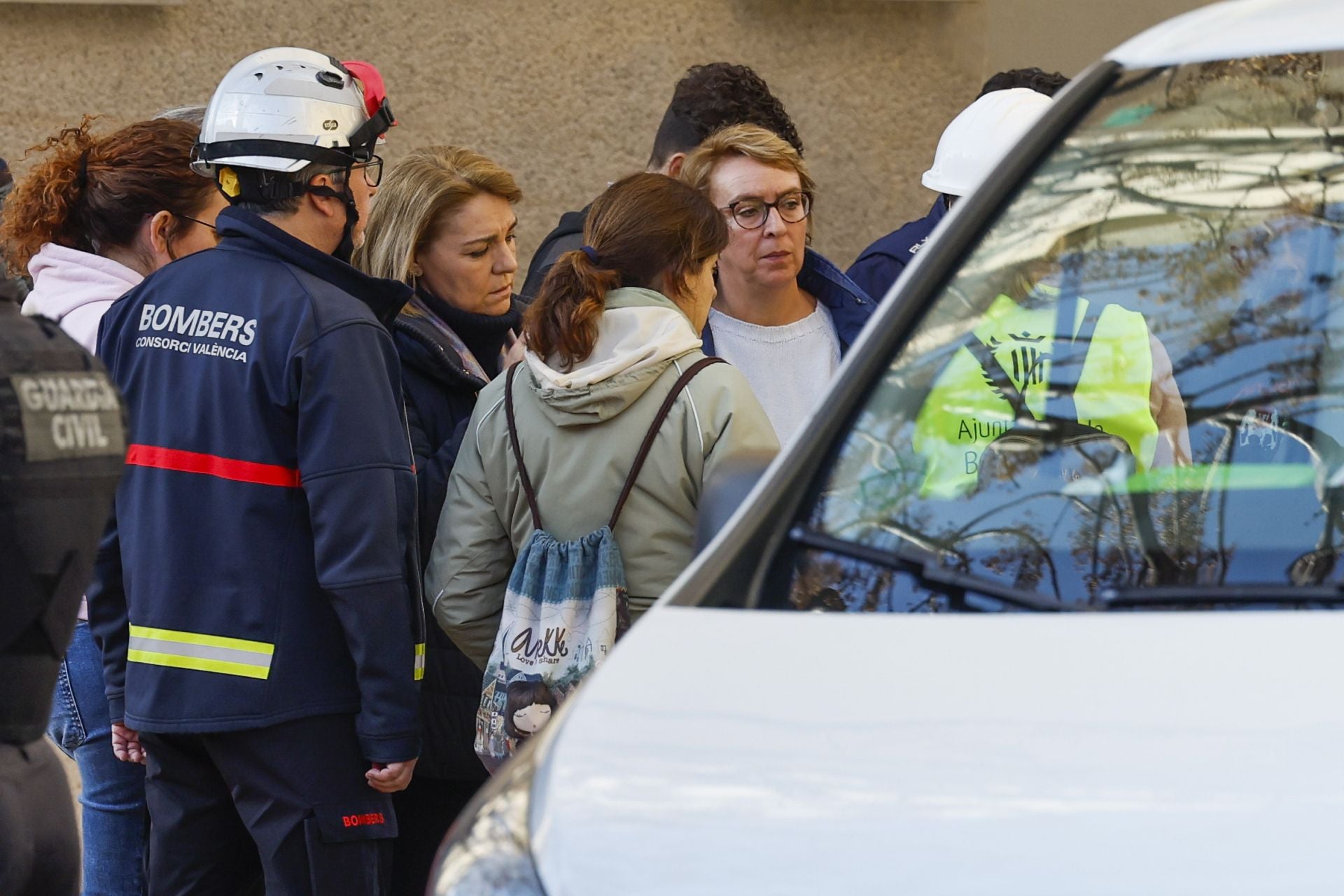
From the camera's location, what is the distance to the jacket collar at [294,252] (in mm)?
3139

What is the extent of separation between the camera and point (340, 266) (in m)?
3.18

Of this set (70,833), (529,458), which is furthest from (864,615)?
(529,458)

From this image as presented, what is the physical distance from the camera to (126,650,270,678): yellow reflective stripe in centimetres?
305

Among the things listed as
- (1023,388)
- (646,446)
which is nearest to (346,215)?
(646,446)

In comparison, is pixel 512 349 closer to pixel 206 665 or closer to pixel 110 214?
pixel 110 214

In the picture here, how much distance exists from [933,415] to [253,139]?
1704 millimetres

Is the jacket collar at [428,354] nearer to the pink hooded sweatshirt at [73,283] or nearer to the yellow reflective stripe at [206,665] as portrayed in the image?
the pink hooded sweatshirt at [73,283]

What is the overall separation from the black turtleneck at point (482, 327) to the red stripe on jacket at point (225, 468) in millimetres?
857

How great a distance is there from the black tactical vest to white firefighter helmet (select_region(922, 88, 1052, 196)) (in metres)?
2.75

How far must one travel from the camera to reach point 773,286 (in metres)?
4.13

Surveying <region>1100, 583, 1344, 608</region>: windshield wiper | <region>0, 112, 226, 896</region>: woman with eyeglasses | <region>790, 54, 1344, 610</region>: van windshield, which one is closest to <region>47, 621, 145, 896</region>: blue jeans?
<region>0, 112, 226, 896</region>: woman with eyeglasses

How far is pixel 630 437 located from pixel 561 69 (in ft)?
14.0

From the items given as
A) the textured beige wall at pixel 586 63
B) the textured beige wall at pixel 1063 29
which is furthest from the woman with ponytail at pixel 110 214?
the textured beige wall at pixel 1063 29

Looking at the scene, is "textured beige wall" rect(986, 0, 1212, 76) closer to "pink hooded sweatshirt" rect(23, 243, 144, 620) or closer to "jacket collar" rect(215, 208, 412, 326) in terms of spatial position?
"pink hooded sweatshirt" rect(23, 243, 144, 620)
